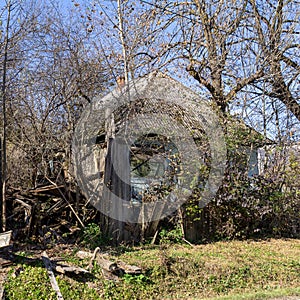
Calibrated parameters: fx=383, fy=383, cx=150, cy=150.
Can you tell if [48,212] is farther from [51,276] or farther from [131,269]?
[131,269]

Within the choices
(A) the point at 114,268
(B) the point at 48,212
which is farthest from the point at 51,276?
(B) the point at 48,212

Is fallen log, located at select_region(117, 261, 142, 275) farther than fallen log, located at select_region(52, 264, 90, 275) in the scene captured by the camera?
Yes

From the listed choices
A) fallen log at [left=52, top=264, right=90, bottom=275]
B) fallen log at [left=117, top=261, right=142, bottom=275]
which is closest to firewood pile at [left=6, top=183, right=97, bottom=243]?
fallen log at [left=52, top=264, right=90, bottom=275]

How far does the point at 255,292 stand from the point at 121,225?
10.9ft

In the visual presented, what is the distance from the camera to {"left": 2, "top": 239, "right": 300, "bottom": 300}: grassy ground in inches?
227

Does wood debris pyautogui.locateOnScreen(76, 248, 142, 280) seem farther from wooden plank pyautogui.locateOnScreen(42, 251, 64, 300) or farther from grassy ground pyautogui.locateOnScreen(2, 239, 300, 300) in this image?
wooden plank pyautogui.locateOnScreen(42, 251, 64, 300)

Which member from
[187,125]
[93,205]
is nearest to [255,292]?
[93,205]

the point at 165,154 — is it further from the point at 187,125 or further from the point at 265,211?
the point at 265,211

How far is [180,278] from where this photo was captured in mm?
6520

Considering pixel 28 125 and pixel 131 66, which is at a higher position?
pixel 131 66

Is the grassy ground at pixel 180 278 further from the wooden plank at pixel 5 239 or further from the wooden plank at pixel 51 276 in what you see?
the wooden plank at pixel 5 239

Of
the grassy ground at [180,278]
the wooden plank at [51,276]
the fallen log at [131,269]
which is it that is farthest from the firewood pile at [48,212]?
the fallen log at [131,269]

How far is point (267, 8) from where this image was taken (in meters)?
11.3

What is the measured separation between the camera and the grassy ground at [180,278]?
227 inches
